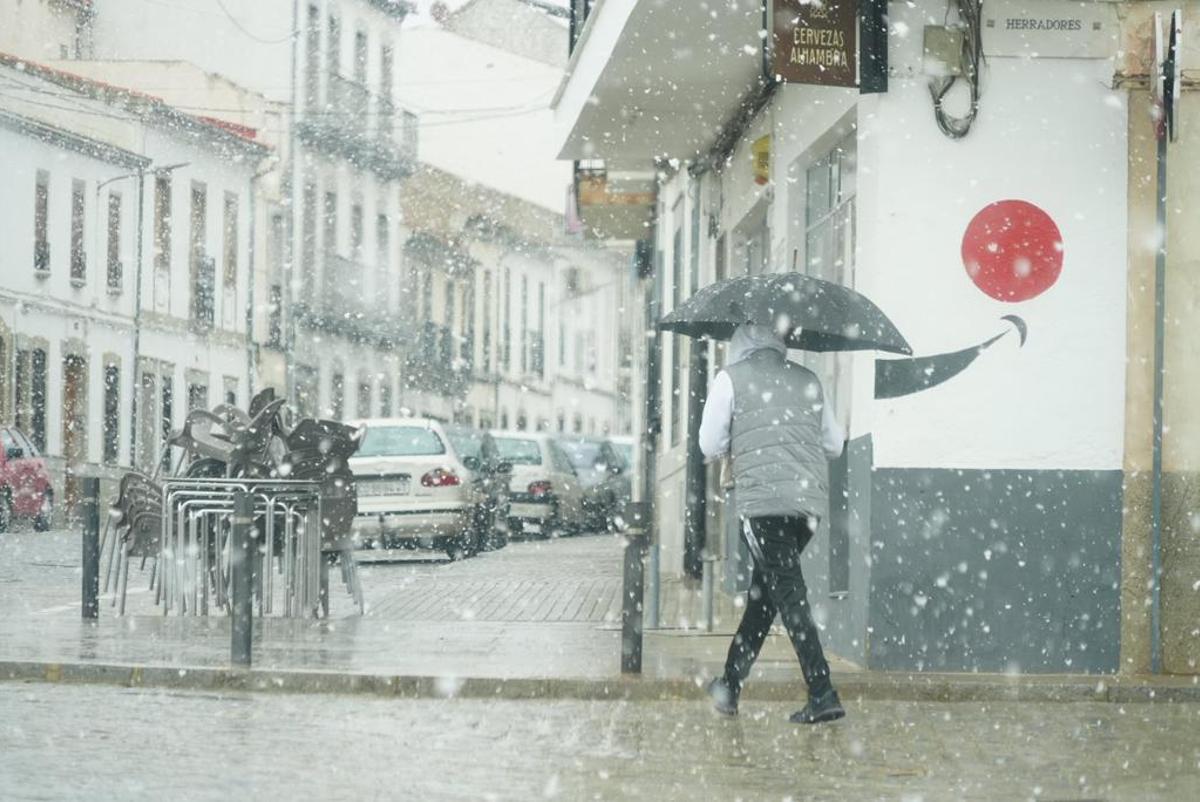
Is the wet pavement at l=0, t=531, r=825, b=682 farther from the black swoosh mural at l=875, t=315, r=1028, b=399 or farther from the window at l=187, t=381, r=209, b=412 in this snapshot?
the window at l=187, t=381, r=209, b=412

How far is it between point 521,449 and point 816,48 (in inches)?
941

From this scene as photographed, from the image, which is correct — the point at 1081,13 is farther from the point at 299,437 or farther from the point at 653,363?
the point at 653,363

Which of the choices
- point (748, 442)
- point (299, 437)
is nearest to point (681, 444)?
point (299, 437)

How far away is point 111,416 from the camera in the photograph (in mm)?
48656

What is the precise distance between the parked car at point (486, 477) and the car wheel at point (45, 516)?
8.88 metres

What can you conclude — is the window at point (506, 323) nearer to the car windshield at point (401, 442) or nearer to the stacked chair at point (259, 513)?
the car windshield at point (401, 442)

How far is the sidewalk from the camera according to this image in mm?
11977

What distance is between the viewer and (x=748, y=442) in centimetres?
1101

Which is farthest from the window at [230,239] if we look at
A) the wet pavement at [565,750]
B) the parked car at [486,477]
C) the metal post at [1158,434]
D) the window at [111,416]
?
the wet pavement at [565,750]


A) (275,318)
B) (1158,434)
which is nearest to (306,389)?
(275,318)

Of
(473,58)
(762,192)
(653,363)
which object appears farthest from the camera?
(473,58)

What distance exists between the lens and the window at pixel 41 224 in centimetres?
4594

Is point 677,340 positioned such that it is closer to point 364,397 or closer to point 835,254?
point 835,254

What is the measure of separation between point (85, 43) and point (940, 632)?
150 feet
